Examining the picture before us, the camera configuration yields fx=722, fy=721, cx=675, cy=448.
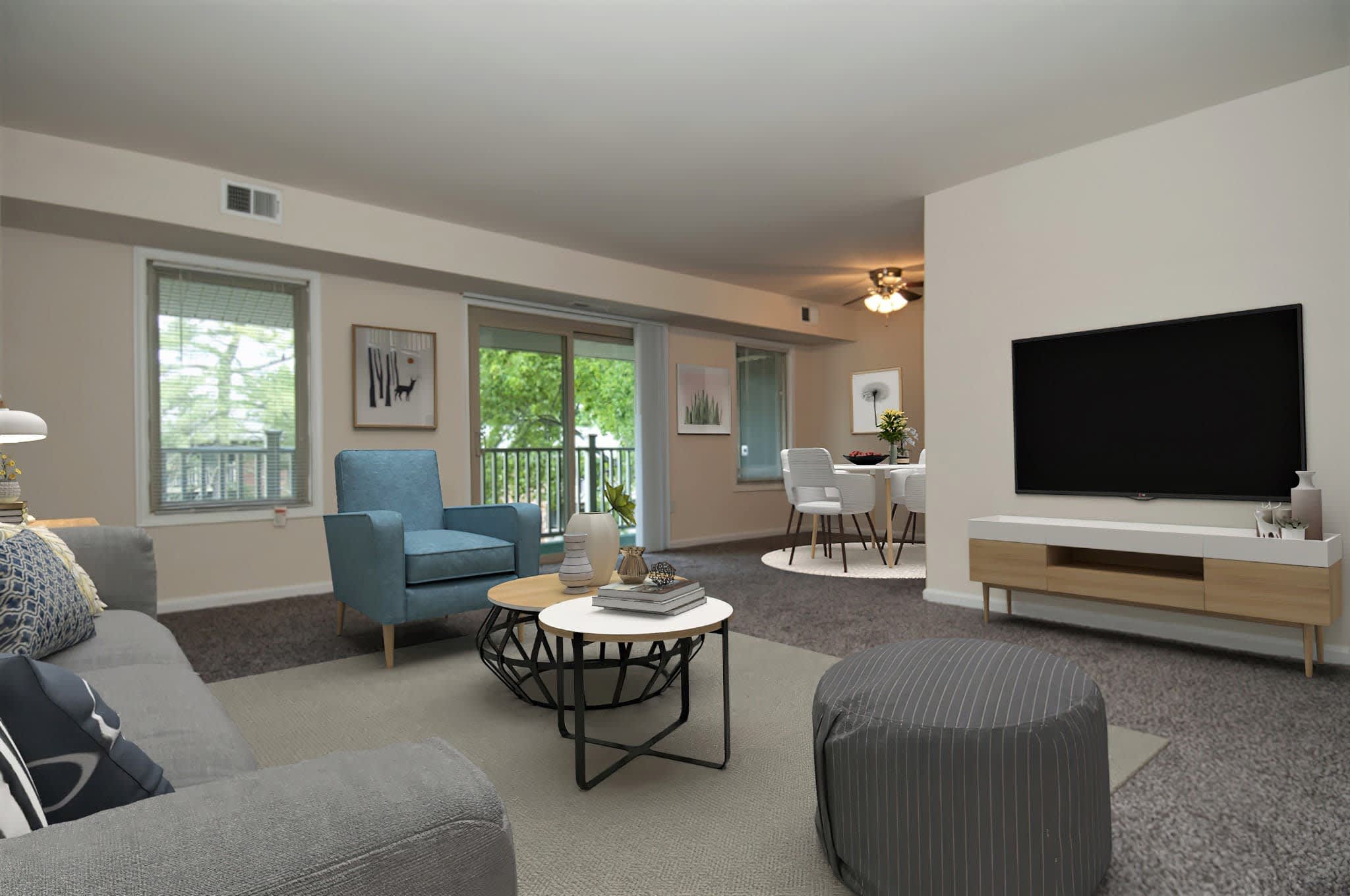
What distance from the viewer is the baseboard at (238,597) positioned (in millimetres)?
4105

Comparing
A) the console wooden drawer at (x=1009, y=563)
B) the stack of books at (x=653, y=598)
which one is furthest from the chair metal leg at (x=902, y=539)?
the stack of books at (x=653, y=598)

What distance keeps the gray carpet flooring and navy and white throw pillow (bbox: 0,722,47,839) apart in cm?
176

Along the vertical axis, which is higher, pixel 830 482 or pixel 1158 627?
pixel 830 482

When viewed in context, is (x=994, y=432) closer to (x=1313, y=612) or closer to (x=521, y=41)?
(x=1313, y=612)

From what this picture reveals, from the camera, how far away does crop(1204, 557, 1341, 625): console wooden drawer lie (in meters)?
2.73

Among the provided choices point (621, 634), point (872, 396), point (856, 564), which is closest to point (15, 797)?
point (621, 634)

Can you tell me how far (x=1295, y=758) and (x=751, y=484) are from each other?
559cm

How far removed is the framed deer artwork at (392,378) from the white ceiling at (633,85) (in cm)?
101

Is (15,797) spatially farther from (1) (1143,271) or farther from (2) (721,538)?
(2) (721,538)

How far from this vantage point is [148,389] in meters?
4.06

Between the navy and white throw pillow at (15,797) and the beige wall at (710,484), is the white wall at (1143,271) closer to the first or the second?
the beige wall at (710,484)

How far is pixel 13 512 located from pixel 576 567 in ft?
6.81

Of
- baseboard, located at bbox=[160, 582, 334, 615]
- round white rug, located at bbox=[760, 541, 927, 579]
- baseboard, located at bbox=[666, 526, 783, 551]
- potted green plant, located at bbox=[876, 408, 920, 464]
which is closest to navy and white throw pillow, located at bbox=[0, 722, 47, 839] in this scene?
baseboard, located at bbox=[160, 582, 334, 615]

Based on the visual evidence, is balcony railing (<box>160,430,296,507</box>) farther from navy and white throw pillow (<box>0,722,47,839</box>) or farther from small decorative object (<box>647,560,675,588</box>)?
navy and white throw pillow (<box>0,722,47,839</box>)
